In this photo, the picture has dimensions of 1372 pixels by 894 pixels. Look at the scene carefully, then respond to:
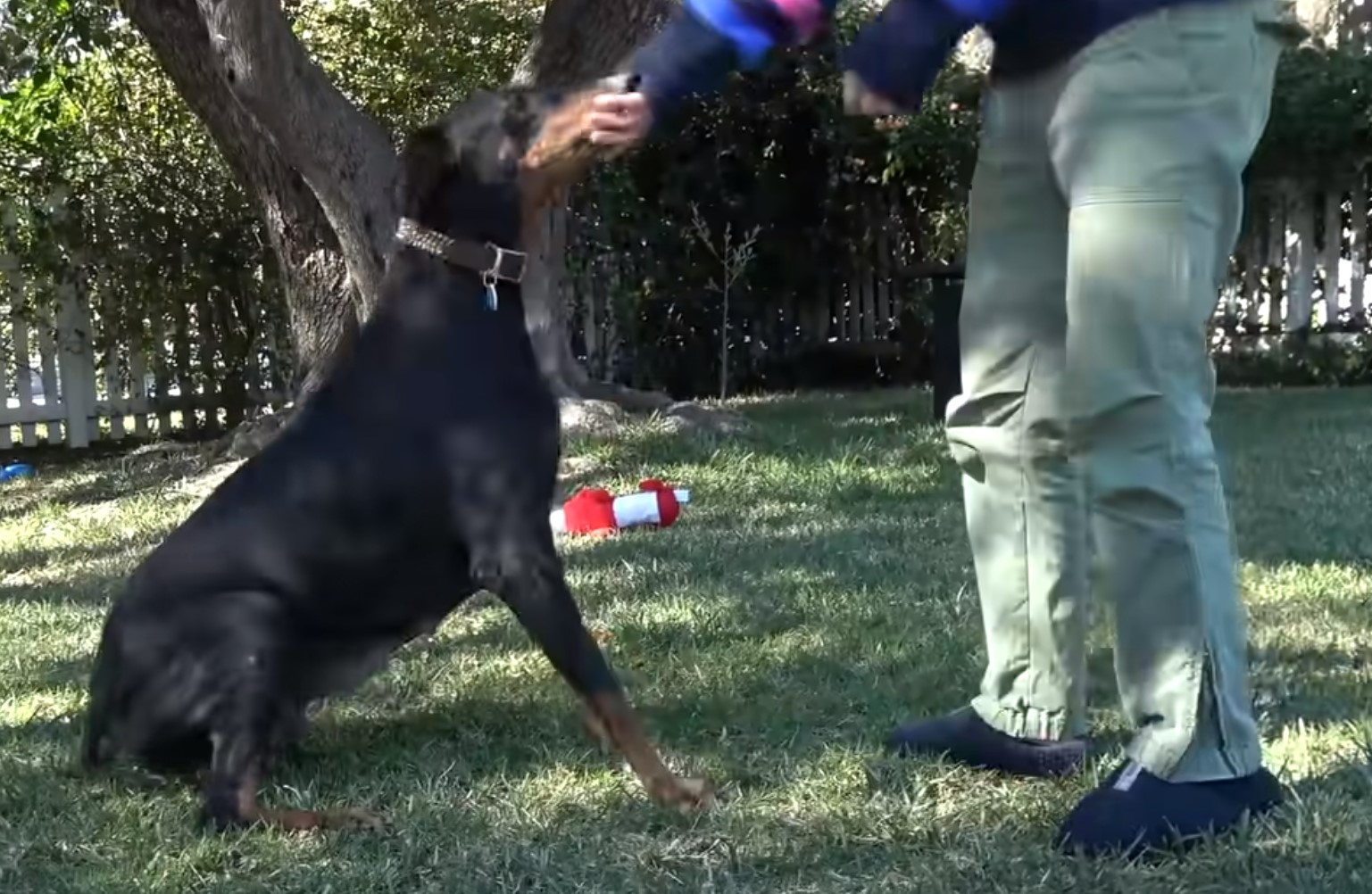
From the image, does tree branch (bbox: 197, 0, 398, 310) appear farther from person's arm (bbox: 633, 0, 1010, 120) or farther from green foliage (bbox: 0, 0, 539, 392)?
person's arm (bbox: 633, 0, 1010, 120)

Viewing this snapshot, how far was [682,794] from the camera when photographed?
2.74 m

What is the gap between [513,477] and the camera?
2814mm

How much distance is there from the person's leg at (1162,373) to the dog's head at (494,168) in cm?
100

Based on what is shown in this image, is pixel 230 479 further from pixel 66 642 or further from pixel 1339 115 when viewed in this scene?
pixel 1339 115

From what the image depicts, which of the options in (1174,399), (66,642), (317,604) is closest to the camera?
(1174,399)

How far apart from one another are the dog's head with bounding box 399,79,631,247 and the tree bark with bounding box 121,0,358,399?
4.35 m

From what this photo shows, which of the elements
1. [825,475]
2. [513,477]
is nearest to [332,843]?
[513,477]

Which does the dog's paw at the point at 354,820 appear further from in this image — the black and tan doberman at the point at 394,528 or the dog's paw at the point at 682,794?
the dog's paw at the point at 682,794

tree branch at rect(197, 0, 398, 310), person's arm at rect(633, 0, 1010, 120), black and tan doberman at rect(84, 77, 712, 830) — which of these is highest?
tree branch at rect(197, 0, 398, 310)

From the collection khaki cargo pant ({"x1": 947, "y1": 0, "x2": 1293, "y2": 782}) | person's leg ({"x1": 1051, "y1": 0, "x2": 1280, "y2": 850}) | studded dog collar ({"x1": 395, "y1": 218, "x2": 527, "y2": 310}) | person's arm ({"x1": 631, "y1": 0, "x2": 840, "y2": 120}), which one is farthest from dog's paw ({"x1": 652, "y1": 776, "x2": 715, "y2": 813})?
person's arm ({"x1": 631, "y1": 0, "x2": 840, "y2": 120})

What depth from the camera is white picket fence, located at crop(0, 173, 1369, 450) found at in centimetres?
988

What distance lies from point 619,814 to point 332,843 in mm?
484

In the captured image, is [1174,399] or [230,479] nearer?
[1174,399]

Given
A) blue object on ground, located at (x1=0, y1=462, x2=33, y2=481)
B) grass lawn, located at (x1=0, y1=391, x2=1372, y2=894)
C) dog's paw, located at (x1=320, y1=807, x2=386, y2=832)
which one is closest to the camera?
grass lawn, located at (x1=0, y1=391, x2=1372, y2=894)
